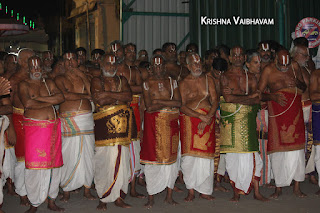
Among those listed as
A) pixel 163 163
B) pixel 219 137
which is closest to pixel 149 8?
pixel 219 137

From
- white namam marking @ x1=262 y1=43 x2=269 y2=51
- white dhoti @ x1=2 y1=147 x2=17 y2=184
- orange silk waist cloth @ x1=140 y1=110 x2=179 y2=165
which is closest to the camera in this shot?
orange silk waist cloth @ x1=140 y1=110 x2=179 y2=165

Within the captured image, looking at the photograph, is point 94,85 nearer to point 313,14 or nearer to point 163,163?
point 163,163

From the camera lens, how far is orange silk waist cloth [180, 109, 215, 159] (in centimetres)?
668

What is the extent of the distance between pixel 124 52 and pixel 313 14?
275 inches

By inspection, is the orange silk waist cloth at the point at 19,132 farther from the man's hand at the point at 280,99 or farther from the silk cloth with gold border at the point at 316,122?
the silk cloth with gold border at the point at 316,122

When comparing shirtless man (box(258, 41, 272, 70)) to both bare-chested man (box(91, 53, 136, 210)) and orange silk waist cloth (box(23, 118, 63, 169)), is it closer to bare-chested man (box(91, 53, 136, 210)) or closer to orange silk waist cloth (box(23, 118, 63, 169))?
bare-chested man (box(91, 53, 136, 210))

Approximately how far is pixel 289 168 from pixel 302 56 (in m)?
1.83

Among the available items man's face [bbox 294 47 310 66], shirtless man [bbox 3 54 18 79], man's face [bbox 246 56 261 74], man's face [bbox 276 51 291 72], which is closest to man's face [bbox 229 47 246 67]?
man's face [bbox 246 56 261 74]

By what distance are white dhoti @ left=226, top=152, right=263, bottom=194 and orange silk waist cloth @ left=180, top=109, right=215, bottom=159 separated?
37cm

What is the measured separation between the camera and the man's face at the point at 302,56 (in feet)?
24.6

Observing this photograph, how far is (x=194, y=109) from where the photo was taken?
21.9ft

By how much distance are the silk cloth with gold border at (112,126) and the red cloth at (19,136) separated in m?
1.28

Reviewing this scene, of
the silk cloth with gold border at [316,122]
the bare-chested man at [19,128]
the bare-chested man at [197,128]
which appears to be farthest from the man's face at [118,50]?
the silk cloth with gold border at [316,122]

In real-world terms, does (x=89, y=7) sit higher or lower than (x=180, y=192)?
higher
